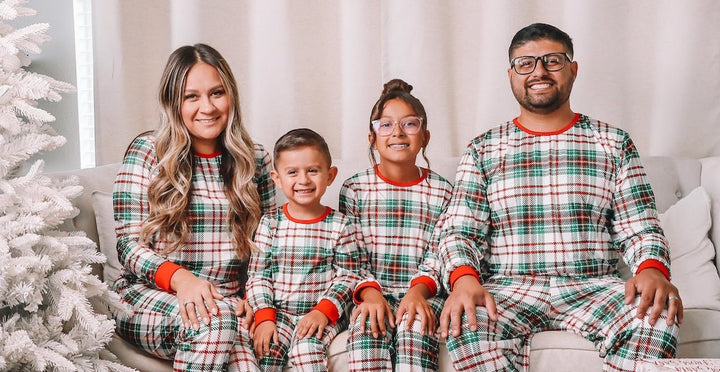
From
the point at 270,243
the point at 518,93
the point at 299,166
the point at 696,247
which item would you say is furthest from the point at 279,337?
the point at 696,247

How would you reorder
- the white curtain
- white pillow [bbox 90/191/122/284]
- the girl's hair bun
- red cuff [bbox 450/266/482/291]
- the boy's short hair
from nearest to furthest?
red cuff [bbox 450/266/482/291], the boy's short hair, white pillow [bbox 90/191/122/284], the girl's hair bun, the white curtain

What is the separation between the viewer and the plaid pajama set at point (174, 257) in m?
1.84

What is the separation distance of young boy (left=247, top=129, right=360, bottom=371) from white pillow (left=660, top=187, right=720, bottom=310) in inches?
37.6

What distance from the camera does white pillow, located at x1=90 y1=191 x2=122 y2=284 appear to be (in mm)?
2115

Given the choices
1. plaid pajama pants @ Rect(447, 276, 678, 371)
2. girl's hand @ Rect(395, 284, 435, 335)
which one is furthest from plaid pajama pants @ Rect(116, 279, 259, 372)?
plaid pajama pants @ Rect(447, 276, 678, 371)

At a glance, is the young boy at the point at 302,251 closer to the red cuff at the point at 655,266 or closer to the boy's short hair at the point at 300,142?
the boy's short hair at the point at 300,142

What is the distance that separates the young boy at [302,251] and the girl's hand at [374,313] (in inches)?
3.4

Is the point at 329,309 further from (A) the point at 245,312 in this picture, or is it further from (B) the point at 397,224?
(B) the point at 397,224

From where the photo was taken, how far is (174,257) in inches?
80.0

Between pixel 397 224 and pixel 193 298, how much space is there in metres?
0.61

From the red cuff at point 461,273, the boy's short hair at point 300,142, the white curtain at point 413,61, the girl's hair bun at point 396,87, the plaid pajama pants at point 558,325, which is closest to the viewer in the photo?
A: the plaid pajama pants at point 558,325

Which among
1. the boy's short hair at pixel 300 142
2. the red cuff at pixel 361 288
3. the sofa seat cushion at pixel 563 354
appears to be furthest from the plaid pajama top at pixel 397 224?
the sofa seat cushion at pixel 563 354

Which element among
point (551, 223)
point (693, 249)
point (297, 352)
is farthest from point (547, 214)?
point (297, 352)

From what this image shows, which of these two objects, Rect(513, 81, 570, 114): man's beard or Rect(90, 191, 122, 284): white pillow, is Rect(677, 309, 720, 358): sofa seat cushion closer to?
Rect(513, 81, 570, 114): man's beard
